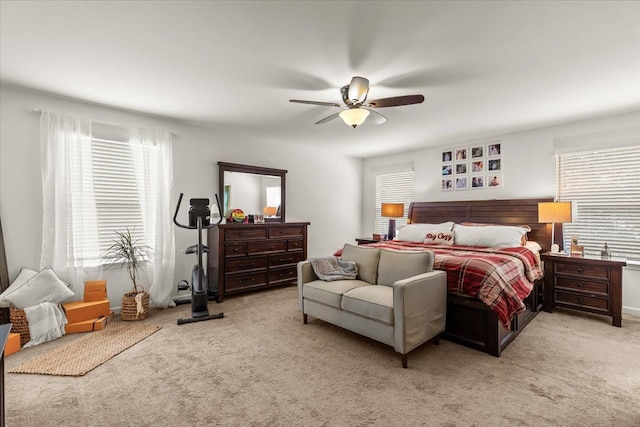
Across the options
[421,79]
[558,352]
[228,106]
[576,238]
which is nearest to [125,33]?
[228,106]

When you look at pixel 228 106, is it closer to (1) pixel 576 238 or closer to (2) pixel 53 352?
(2) pixel 53 352

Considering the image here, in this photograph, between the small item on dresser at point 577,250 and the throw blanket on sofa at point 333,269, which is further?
the small item on dresser at point 577,250

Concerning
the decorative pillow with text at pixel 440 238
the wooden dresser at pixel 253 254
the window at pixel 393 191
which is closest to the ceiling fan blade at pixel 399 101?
the decorative pillow with text at pixel 440 238

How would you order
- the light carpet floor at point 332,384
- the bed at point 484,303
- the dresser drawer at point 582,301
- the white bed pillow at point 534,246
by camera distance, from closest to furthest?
the light carpet floor at point 332,384, the bed at point 484,303, the dresser drawer at point 582,301, the white bed pillow at point 534,246

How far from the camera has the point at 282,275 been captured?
15.7ft

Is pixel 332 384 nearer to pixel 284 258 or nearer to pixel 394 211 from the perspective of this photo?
pixel 284 258

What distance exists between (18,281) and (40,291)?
274 millimetres

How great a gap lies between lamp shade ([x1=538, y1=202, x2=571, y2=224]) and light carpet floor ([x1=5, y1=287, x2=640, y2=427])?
4.27ft

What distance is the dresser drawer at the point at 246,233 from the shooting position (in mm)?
4195

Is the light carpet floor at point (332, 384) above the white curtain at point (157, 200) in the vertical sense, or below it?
below

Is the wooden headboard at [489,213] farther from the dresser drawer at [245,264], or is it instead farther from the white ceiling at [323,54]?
the dresser drawer at [245,264]

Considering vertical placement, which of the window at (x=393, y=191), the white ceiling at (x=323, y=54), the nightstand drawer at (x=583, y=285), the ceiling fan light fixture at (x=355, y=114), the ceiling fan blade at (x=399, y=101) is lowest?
the nightstand drawer at (x=583, y=285)

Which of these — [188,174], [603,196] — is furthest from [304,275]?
[603,196]

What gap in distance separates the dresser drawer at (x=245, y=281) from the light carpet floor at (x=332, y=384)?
113cm
